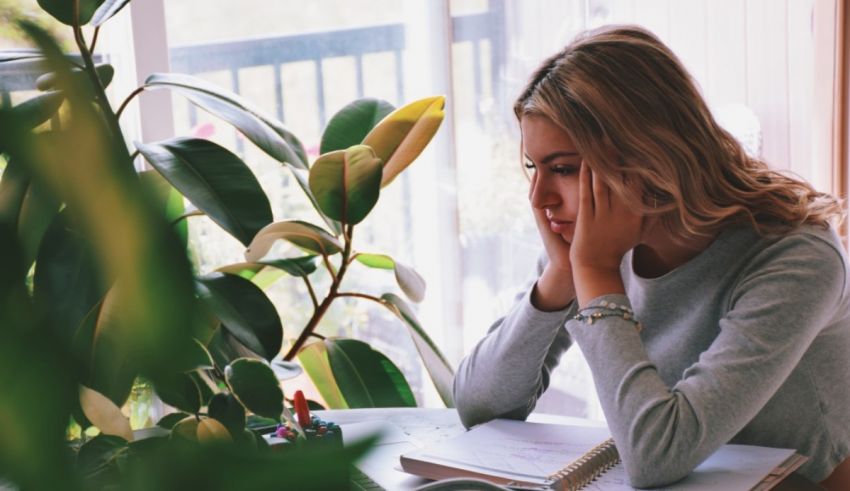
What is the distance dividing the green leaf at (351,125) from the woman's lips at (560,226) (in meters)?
0.45

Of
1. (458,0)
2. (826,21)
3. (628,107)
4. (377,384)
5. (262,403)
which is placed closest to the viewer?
(262,403)

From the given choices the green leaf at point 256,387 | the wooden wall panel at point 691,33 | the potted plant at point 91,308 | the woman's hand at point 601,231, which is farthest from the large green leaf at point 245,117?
the wooden wall panel at point 691,33

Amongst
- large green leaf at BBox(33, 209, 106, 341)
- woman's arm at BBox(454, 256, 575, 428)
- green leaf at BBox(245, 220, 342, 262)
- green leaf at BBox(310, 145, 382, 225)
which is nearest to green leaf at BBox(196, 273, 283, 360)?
green leaf at BBox(245, 220, 342, 262)

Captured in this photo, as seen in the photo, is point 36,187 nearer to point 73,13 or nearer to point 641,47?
point 73,13

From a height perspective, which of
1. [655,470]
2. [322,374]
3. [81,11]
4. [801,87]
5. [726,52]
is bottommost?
[322,374]

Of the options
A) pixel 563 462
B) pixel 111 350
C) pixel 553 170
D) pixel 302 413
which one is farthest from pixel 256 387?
pixel 111 350

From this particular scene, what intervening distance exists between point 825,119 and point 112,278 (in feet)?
8.92

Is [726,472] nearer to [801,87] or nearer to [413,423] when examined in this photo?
[413,423]

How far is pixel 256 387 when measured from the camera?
2.93 ft

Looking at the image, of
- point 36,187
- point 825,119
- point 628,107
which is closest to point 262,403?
point 628,107

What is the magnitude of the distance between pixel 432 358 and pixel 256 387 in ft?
2.64

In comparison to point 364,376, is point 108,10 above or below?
above

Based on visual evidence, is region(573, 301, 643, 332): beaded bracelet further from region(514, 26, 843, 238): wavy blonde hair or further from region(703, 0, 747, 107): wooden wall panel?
region(703, 0, 747, 107): wooden wall panel

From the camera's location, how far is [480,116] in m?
3.01
